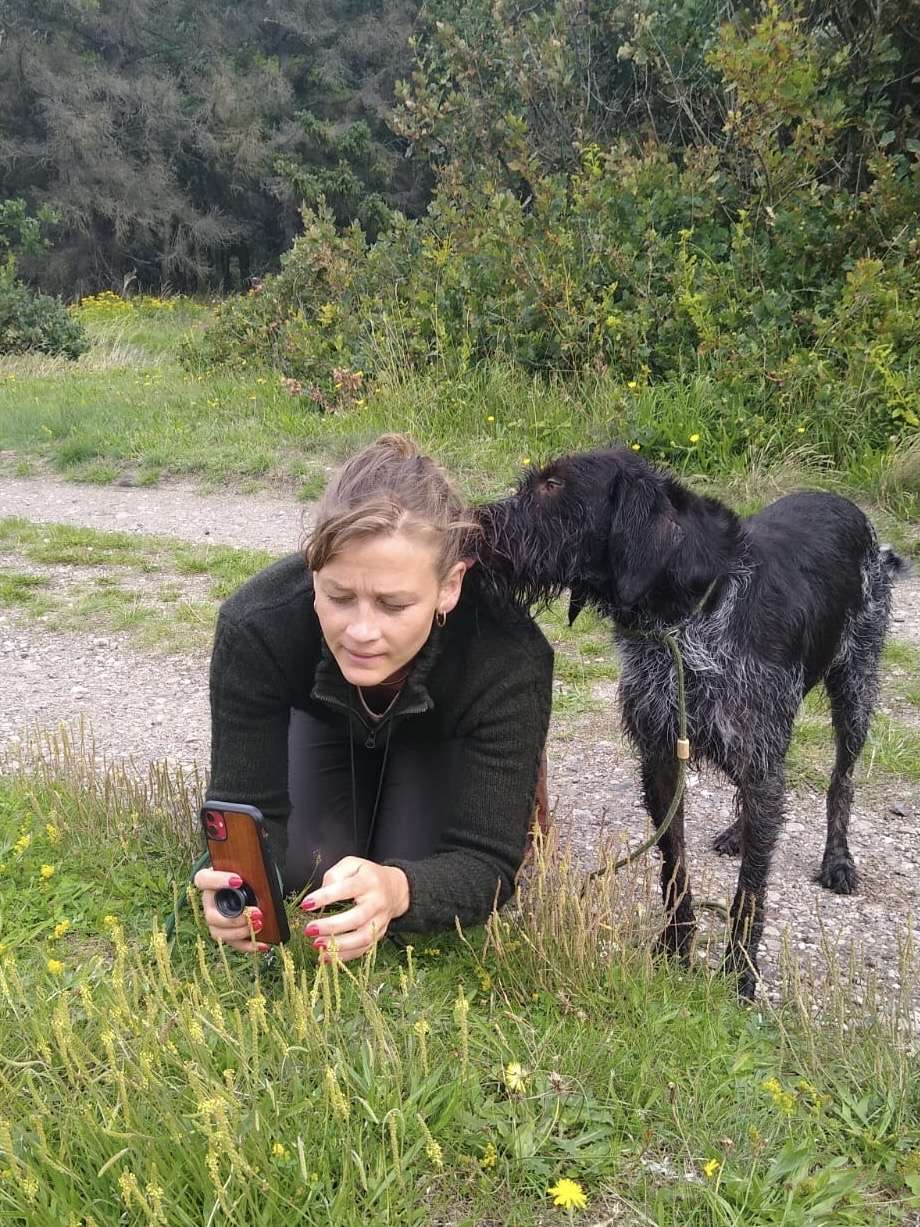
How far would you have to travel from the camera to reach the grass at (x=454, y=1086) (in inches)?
66.0

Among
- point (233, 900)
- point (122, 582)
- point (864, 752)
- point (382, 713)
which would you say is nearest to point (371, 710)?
point (382, 713)

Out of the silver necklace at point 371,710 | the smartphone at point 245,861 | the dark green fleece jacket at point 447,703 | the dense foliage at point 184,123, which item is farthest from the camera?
the dense foliage at point 184,123

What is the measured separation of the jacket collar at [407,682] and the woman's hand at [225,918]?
564mm

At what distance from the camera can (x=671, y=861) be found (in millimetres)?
3010

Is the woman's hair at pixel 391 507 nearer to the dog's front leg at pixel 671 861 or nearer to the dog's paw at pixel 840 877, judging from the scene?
the dog's front leg at pixel 671 861

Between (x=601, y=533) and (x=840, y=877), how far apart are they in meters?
1.59

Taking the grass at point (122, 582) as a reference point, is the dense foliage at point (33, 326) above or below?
above

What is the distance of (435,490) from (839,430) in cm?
560

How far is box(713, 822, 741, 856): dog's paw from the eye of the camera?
3631mm

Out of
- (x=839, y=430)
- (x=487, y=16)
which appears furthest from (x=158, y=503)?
(x=487, y=16)

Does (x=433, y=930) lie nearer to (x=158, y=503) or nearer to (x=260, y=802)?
(x=260, y=802)

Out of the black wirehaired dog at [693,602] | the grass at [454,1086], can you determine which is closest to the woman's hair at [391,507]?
the black wirehaired dog at [693,602]

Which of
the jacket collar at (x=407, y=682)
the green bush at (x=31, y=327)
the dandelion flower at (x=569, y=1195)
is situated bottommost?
the dandelion flower at (x=569, y=1195)

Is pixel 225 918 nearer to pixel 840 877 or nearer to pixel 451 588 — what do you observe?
pixel 451 588
